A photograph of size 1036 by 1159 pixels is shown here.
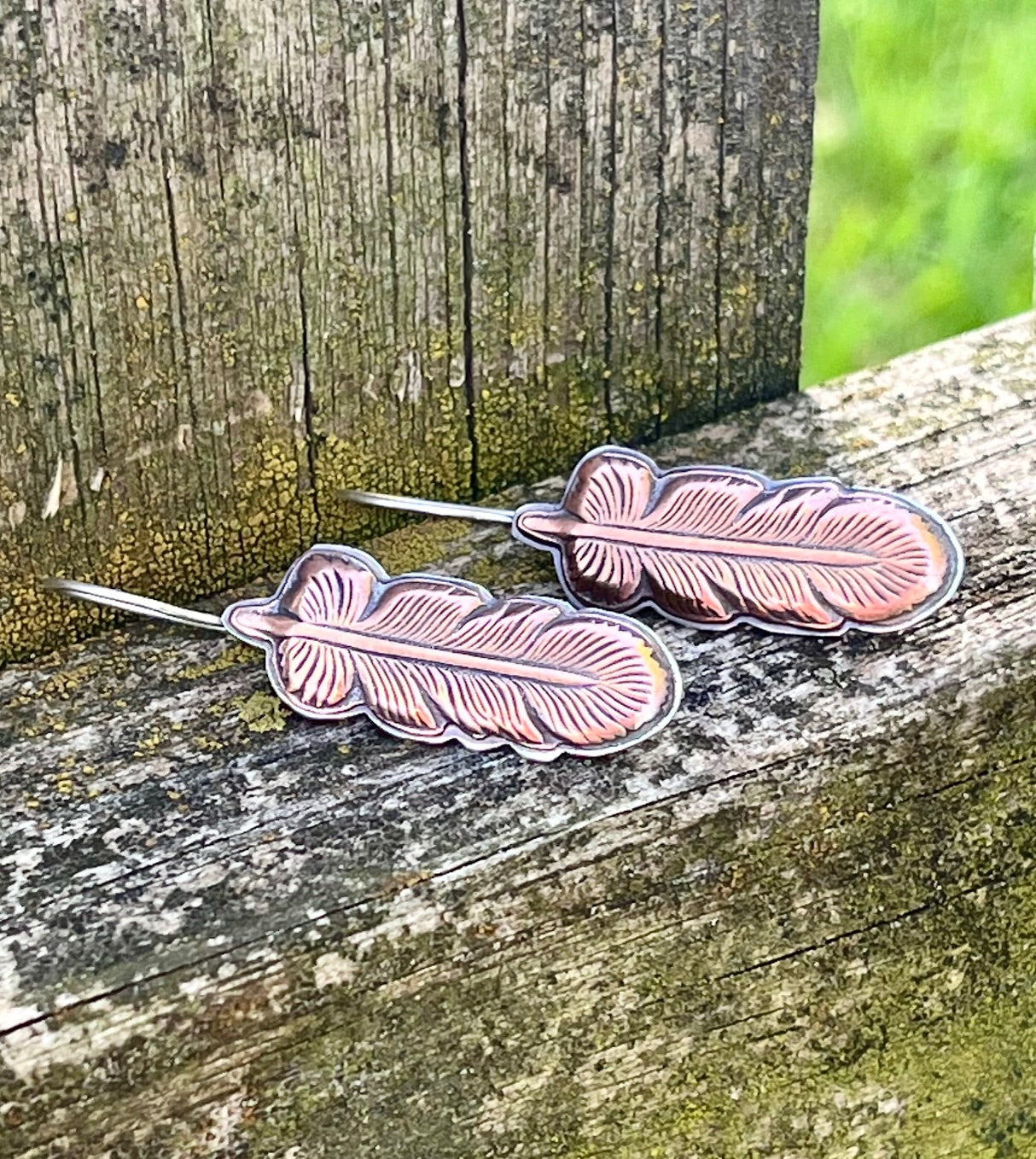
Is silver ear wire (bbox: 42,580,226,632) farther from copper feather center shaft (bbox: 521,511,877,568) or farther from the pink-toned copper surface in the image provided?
copper feather center shaft (bbox: 521,511,877,568)

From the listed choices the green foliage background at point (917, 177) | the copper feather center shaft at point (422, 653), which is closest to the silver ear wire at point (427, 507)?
the copper feather center shaft at point (422, 653)

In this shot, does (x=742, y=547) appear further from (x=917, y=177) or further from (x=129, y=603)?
(x=917, y=177)

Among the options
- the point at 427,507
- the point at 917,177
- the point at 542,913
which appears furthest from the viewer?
the point at 917,177

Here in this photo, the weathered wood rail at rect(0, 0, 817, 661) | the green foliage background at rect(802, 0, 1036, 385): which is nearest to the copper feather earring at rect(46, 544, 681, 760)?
the weathered wood rail at rect(0, 0, 817, 661)

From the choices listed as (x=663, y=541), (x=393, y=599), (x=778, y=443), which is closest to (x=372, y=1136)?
(x=393, y=599)

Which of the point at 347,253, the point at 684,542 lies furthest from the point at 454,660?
the point at 347,253

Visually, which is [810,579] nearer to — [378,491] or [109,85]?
[378,491]

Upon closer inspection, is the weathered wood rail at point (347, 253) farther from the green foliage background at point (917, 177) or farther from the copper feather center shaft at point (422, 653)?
the green foliage background at point (917, 177)
